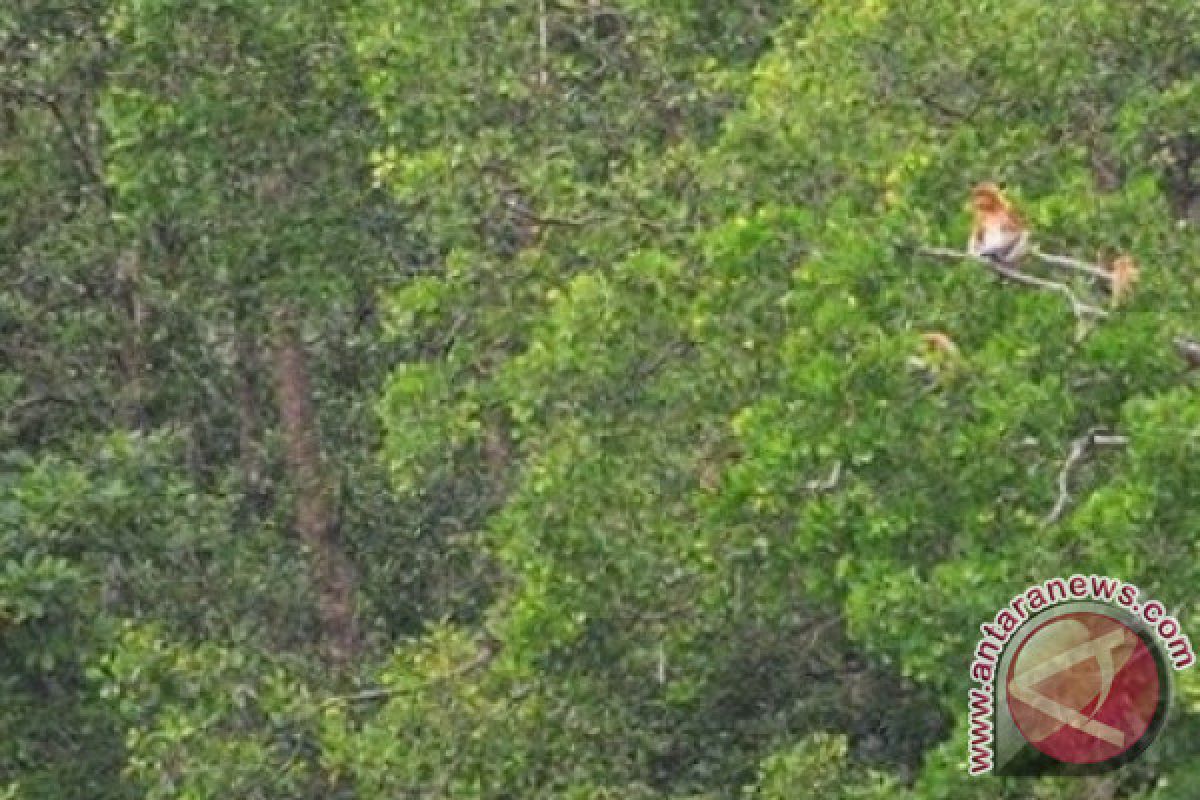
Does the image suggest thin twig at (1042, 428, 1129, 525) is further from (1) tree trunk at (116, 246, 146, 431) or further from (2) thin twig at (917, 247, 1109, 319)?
(1) tree trunk at (116, 246, 146, 431)

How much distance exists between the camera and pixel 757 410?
9.17 m

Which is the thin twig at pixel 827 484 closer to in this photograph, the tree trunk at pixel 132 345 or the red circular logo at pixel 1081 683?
the red circular logo at pixel 1081 683

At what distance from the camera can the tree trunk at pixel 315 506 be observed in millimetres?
14398

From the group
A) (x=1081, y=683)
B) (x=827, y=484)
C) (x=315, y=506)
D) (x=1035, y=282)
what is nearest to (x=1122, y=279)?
(x=1035, y=282)

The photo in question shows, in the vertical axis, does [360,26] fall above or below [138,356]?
above

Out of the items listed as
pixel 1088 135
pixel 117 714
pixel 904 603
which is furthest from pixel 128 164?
pixel 904 603

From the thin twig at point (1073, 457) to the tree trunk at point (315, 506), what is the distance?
239 inches

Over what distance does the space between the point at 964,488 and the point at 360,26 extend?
13.3 ft

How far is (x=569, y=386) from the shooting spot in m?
10.6

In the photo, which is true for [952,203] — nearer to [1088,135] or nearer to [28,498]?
[1088,135]

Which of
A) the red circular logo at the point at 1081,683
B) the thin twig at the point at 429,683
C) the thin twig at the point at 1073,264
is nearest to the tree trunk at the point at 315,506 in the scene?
the thin twig at the point at 429,683

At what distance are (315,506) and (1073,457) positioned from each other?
6.45m

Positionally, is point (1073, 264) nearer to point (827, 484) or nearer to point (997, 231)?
point (997, 231)

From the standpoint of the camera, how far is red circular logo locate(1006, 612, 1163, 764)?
8.25 metres
